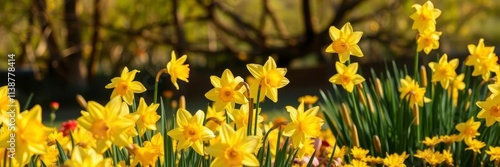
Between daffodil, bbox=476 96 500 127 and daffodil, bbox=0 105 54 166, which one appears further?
daffodil, bbox=476 96 500 127

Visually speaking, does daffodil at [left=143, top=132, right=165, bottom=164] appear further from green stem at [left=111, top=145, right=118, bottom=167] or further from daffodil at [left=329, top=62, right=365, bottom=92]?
daffodil at [left=329, top=62, right=365, bottom=92]

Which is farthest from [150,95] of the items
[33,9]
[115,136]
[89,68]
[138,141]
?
[115,136]

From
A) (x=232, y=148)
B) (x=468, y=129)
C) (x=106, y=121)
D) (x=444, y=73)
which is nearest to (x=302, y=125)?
(x=232, y=148)

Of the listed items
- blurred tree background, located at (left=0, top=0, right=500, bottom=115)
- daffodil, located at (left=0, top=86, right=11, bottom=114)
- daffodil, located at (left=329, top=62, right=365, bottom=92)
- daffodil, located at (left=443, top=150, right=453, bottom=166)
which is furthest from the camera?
blurred tree background, located at (left=0, top=0, right=500, bottom=115)

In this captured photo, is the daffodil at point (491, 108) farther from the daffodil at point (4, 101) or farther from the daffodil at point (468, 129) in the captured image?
the daffodil at point (4, 101)

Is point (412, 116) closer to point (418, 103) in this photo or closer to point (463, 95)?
point (418, 103)

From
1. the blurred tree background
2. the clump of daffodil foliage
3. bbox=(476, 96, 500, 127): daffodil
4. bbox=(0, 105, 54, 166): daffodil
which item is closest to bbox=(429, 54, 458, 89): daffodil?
the clump of daffodil foliage

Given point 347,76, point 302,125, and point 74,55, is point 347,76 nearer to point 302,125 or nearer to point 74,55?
point 302,125

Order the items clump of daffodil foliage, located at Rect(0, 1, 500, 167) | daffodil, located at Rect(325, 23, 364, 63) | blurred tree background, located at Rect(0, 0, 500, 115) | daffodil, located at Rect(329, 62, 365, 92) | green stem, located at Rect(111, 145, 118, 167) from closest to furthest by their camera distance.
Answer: clump of daffodil foliage, located at Rect(0, 1, 500, 167)
green stem, located at Rect(111, 145, 118, 167)
daffodil, located at Rect(325, 23, 364, 63)
daffodil, located at Rect(329, 62, 365, 92)
blurred tree background, located at Rect(0, 0, 500, 115)
